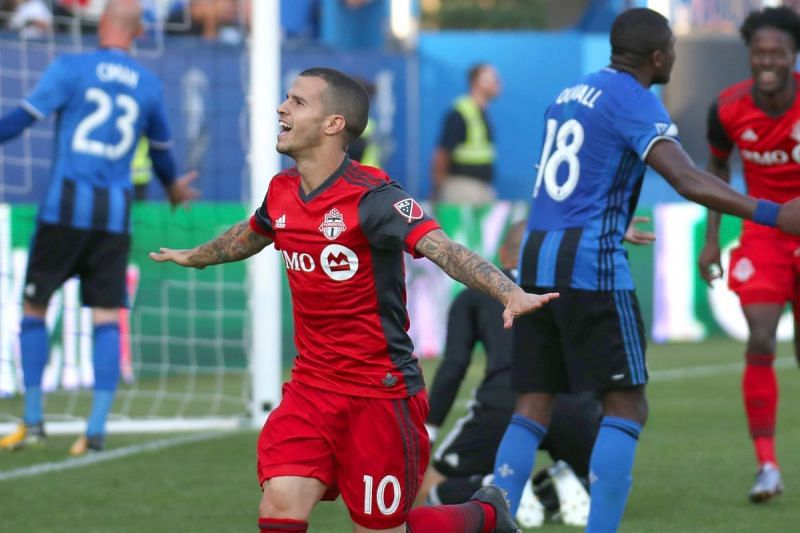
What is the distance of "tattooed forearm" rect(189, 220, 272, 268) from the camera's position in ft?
16.4

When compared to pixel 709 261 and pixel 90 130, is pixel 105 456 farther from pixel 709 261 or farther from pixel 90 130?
pixel 709 261

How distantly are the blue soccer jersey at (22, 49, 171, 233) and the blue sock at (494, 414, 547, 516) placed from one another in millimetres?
3364

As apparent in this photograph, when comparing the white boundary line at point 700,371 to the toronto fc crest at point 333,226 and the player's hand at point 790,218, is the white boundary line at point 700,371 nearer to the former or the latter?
the player's hand at point 790,218

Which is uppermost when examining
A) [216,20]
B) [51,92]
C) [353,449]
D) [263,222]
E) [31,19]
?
[216,20]

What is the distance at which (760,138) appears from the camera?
22.5ft

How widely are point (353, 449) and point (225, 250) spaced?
34.3 inches

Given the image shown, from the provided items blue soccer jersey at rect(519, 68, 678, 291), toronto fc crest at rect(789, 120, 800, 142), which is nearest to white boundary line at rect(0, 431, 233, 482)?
blue soccer jersey at rect(519, 68, 678, 291)

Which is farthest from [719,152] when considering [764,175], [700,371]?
[700,371]

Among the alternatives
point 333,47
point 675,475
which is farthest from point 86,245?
point 333,47

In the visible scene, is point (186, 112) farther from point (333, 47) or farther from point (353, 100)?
point (353, 100)

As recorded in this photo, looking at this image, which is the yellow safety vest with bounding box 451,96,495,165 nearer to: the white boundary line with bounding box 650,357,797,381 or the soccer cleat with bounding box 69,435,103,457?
the white boundary line with bounding box 650,357,797,381

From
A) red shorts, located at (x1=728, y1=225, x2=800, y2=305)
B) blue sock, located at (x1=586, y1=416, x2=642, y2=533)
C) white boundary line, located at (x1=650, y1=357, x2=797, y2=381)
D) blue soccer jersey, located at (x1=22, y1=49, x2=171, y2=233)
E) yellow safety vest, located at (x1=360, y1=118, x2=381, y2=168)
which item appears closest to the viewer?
blue sock, located at (x1=586, y1=416, x2=642, y2=533)

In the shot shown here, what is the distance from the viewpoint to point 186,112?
1447cm

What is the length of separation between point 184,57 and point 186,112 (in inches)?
20.2
